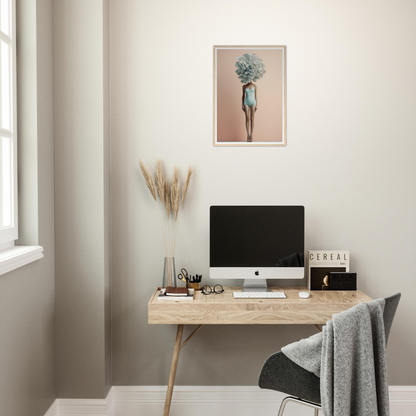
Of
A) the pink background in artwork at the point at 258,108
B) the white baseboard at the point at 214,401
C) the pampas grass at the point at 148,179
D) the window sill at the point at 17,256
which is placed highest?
the pink background in artwork at the point at 258,108

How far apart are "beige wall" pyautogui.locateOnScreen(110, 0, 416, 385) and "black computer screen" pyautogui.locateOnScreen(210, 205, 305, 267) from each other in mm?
196

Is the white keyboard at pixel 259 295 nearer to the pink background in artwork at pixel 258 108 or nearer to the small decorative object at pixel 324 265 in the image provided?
the small decorative object at pixel 324 265

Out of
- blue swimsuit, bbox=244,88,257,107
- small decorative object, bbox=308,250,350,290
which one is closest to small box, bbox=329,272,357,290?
small decorative object, bbox=308,250,350,290

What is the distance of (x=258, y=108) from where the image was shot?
232 cm

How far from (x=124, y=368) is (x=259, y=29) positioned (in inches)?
87.2

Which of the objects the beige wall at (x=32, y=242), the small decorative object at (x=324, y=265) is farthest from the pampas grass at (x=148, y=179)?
the small decorative object at (x=324, y=265)

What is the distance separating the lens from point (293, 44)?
7.57ft

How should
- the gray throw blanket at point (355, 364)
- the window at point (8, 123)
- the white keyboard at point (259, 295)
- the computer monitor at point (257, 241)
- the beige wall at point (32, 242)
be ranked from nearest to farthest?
the gray throw blanket at point (355, 364), the beige wall at point (32, 242), the window at point (8, 123), the white keyboard at point (259, 295), the computer monitor at point (257, 241)

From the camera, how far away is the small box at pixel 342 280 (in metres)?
2.19

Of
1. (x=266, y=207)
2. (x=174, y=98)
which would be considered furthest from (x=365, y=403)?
(x=174, y=98)

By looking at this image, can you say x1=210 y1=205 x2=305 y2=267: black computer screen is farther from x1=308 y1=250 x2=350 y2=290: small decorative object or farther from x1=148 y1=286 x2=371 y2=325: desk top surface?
x1=148 y1=286 x2=371 y2=325: desk top surface

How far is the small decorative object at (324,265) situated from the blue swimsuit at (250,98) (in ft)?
3.11

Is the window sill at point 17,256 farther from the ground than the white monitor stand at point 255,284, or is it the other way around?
the window sill at point 17,256

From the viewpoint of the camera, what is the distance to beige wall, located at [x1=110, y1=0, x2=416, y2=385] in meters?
2.30
